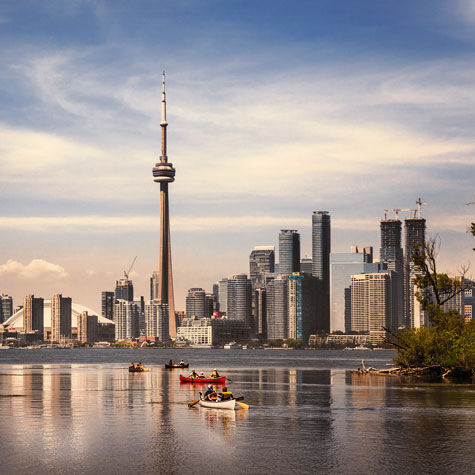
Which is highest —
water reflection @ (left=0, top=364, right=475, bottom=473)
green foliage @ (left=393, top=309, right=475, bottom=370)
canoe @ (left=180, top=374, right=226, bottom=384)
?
green foliage @ (left=393, top=309, right=475, bottom=370)

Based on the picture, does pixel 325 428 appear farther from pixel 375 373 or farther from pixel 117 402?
pixel 375 373

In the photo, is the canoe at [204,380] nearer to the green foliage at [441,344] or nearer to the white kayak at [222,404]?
the green foliage at [441,344]

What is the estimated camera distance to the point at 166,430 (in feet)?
241

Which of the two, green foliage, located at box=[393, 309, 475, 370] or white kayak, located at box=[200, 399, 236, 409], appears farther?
green foliage, located at box=[393, 309, 475, 370]

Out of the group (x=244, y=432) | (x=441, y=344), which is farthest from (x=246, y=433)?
(x=441, y=344)

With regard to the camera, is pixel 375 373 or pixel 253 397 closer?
pixel 253 397

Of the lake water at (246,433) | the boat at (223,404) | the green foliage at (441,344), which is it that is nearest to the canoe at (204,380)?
the lake water at (246,433)

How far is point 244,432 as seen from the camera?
2830 inches

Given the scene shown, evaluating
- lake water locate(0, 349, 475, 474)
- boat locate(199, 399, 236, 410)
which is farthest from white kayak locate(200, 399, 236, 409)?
lake water locate(0, 349, 475, 474)

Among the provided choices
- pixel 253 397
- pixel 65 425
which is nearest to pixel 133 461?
pixel 65 425

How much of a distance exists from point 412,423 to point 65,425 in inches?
1267

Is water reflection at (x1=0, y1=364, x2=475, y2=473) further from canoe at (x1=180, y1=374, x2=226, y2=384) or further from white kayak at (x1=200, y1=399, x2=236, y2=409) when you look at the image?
canoe at (x1=180, y1=374, x2=226, y2=384)

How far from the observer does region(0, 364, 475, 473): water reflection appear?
57750mm

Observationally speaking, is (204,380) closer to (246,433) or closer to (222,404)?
(222,404)
